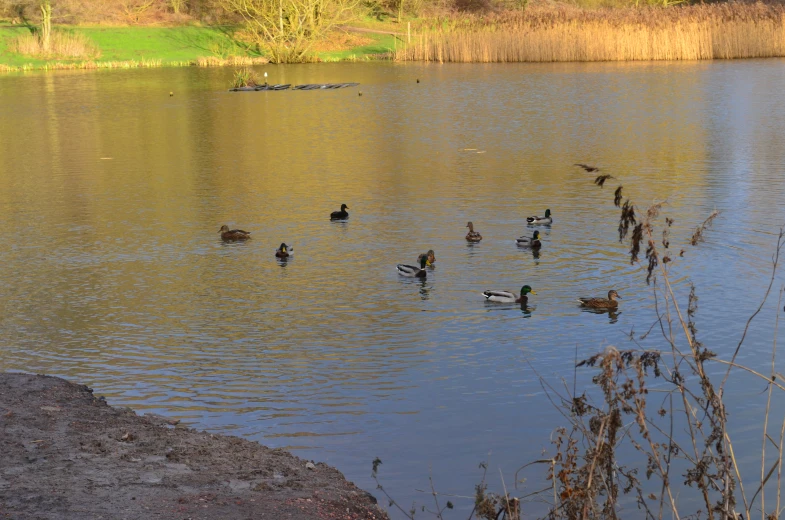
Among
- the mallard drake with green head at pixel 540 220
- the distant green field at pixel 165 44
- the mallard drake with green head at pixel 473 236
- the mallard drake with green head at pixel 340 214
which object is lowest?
the mallard drake with green head at pixel 473 236

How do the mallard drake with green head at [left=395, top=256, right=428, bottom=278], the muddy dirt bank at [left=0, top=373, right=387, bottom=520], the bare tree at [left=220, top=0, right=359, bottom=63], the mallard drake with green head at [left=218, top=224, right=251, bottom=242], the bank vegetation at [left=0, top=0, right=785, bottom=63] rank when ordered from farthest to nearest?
the bare tree at [left=220, top=0, right=359, bottom=63], the bank vegetation at [left=0, top=0, right=785, bottom=63], the mallard drake with green head at [left=218, top=224, right=251, bottom=242], the mallard drake with green head at [left=395, top=256, right=428, bottom=278], the muddy dirt bank at [left=0, top=373, right=387, bottom=520]

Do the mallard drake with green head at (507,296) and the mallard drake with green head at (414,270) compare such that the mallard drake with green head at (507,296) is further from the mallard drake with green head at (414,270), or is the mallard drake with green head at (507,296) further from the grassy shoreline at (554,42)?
the grassy shoreline at (554,42)

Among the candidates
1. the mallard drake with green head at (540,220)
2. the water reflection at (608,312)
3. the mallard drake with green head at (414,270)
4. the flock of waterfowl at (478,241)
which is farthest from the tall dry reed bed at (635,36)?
the water reflection at (608,312)

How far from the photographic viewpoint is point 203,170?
21984 mm

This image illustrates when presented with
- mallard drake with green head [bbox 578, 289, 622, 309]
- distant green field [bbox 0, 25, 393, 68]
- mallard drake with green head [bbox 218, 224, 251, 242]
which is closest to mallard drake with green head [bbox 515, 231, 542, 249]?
mallard drake with green head [bbox 578, 289, 622, 309]

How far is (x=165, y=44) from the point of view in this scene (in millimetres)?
59531

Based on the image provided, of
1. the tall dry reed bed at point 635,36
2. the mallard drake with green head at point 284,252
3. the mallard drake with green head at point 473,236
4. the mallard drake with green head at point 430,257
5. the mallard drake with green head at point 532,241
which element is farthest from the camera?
the tall dry reed bed at point 635,36

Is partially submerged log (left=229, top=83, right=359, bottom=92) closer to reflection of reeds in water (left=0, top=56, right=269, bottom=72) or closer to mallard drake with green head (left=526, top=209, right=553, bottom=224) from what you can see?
reflection of reeds in water (left=0, top=56, right=269, bottom=72)

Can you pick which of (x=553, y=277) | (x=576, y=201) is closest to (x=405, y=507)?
(x=553, y=277)

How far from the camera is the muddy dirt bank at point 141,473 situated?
612 cm

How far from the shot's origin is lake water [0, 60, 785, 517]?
866 centimetres

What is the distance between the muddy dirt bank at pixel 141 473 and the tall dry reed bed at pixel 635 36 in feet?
131

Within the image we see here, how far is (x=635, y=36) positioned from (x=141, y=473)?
134 ft

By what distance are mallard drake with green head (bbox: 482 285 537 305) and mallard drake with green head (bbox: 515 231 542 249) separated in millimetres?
2399
